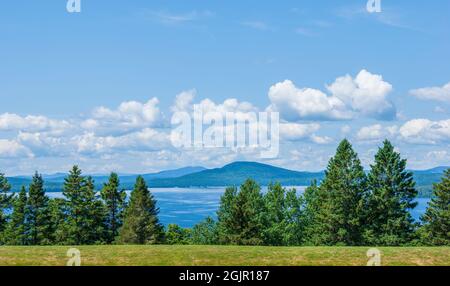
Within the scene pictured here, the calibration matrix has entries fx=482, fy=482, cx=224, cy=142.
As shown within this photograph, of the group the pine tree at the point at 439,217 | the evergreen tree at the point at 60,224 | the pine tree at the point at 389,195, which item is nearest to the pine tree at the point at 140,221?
the evergreen tree at the point at 60,224

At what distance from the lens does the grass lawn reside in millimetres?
20297

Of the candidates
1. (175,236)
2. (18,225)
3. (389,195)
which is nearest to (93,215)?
(18,225)

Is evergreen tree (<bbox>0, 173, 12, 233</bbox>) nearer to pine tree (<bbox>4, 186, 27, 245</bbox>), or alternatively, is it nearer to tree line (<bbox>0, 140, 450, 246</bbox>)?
tree line (<bbox>0, 140, 450, 246</bbox>)

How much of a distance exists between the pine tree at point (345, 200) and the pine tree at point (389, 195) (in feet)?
3.50

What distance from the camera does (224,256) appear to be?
21.2 m

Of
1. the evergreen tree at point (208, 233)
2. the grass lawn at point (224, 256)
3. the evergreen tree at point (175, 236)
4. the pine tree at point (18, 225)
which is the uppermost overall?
the grass lawn at point (224, 256)

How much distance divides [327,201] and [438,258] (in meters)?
28.8

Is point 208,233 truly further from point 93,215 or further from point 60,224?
point 60,224

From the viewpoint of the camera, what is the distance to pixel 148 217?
189 feet

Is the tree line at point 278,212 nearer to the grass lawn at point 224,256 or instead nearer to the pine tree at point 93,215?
the pine tree at point 93,215

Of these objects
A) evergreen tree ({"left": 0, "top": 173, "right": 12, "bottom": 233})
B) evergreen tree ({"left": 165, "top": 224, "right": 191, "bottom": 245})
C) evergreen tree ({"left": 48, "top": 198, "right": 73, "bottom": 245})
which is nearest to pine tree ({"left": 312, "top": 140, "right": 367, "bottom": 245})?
evergreen tree ({"left": 48, "top": 198, "right": 73, "bottom": 245})

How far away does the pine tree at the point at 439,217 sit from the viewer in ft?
155

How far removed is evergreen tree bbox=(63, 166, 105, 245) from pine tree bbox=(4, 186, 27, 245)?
247 inches

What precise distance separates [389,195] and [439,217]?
5.90 metres
